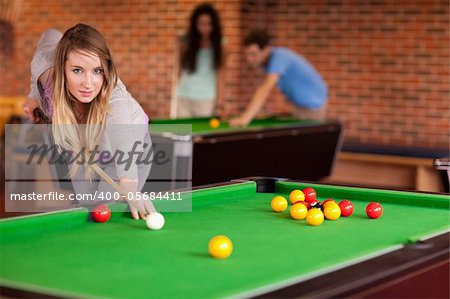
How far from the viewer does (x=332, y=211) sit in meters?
2.67

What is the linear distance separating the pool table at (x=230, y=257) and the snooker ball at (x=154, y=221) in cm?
3

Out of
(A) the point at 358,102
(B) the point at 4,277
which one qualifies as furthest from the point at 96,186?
(A) the point at 358,102

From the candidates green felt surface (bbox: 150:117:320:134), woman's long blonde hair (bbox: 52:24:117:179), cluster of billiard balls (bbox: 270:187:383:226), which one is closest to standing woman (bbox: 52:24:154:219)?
woman's long blonde hair (bbox: 52:24:117:179)

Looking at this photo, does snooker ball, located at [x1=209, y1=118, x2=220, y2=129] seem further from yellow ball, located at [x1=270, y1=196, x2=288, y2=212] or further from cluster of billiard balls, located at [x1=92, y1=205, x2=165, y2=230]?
cluster of billiard balls, located at [x1=92, y1=205, x2=165, y2=230]

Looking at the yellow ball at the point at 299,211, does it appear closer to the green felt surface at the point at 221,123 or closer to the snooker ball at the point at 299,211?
the snooker ball at the point at 299,211

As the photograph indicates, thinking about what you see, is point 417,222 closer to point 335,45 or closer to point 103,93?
Result: point 103,93

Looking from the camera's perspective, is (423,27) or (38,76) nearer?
(38,76)

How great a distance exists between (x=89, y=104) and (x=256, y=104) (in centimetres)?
280

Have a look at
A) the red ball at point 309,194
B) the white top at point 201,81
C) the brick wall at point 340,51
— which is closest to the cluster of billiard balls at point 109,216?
the red ball at point 309,194

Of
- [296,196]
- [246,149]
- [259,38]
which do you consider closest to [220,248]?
[296,196]

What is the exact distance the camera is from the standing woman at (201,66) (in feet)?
20.5

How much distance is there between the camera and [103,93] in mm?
3066

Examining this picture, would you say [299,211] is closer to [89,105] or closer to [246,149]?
[89,105]

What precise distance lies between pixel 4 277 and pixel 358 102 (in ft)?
18.2
